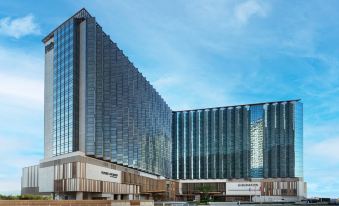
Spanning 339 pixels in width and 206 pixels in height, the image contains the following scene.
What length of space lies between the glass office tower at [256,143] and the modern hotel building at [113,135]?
43cm

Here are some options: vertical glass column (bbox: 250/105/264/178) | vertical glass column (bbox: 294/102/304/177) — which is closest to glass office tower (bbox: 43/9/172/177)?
vertical glass column (bbox: 250/105/264/178)

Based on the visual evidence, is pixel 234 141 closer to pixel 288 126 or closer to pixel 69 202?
pixel 288 126

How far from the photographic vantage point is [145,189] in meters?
137

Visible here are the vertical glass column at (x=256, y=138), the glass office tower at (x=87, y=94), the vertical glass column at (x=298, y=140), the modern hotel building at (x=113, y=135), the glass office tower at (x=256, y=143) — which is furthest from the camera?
the vertical glass column at (x=256, y=138)

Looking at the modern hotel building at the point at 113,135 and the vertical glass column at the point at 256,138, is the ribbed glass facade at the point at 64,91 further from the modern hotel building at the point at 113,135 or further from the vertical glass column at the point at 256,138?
the vertical glass column at the point at 256,138

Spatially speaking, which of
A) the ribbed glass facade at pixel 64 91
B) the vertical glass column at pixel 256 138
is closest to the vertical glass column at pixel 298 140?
the vertical glass column at pixel 256 138

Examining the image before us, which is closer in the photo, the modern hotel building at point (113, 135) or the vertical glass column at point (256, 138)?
the modern hotel building at point (113, 135)

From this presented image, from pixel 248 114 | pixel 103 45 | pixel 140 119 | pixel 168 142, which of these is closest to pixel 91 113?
pixel 103 45

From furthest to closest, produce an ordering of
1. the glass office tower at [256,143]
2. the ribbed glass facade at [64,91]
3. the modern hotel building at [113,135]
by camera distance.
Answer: the glass office tower at [256,143]
the ribbed glass facade at [64,91]
the modern hotel building at [113,135]

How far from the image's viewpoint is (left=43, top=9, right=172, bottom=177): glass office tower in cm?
10619

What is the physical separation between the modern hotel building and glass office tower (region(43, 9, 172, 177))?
25cm


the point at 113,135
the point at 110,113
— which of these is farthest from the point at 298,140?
the point at 110,113

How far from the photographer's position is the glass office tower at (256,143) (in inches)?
7239

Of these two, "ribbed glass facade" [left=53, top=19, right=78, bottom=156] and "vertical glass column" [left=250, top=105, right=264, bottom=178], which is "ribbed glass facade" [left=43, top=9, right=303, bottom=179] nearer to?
"ribbed glass facade" [left=53, top=19, right=78, bottom=156]
